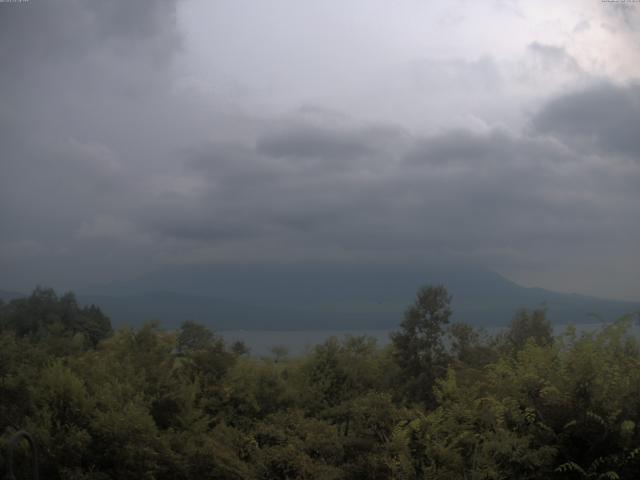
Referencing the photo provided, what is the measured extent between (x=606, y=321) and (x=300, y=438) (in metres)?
5.84

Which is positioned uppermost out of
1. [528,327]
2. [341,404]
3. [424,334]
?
[528,327]

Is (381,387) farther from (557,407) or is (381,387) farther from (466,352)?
(557,407)

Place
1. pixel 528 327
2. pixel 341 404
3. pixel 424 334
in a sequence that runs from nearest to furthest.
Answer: pixel 341 404 < pixel 424 334 < pixel 528 327

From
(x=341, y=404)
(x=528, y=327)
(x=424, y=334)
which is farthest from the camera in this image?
(x=528, y=327)

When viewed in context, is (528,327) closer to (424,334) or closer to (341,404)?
(424,334)

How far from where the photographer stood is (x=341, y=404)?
1378 cm

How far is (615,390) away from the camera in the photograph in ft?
24.0

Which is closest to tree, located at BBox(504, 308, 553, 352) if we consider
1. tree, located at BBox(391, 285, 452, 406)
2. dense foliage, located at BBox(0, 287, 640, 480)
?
dense foliage, located at BBox(0, 287, 640, 480)

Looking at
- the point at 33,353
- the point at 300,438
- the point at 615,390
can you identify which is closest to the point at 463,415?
the point at 615,390

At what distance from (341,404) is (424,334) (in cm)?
298

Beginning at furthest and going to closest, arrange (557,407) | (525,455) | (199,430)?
1. (199,430)
2. (557,407)
3. (525,455)

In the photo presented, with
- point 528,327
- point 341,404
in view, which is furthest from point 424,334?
point 528,327

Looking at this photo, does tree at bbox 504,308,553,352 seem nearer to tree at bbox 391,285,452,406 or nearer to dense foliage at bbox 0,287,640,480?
dense foliage at bbox 0,287,640,480

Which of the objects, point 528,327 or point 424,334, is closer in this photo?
point 424,334
